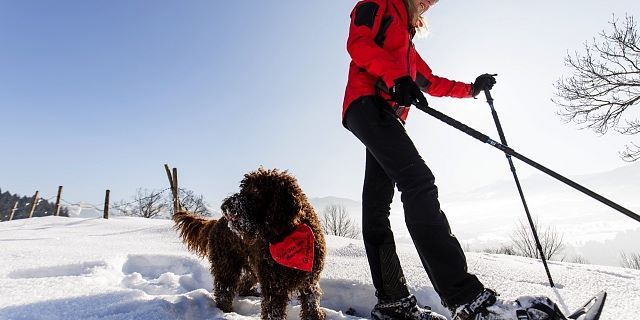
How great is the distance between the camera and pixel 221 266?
2990 millimetres

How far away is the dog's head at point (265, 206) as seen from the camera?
247 cm

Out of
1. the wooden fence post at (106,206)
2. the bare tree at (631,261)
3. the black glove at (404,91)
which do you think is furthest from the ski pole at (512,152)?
the bare tree at (631,261)

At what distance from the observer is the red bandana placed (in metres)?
2.38

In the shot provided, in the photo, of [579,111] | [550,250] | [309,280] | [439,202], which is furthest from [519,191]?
[550,250]

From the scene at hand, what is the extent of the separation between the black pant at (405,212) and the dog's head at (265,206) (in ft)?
1.87

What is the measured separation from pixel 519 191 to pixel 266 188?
6.83 ft

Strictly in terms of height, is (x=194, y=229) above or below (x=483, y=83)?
below

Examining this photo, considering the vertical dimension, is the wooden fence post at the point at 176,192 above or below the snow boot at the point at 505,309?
above

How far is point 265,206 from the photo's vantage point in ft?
8.30

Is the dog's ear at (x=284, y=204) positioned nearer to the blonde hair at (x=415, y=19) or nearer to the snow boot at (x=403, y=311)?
the snow boot at (x=403, y=311)

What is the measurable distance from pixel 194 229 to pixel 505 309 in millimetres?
2763

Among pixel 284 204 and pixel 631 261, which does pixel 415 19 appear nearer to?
pixel 284 204

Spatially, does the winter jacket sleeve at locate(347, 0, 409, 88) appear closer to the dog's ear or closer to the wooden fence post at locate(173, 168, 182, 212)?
the dog's ear

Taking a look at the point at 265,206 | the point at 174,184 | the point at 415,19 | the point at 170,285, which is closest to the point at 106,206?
the point at 174,184
